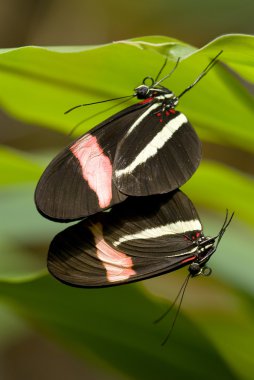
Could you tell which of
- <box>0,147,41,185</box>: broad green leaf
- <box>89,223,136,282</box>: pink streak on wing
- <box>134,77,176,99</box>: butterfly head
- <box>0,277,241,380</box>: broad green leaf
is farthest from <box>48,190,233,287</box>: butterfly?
<box>0,147,41,185</box>: broad green leaf

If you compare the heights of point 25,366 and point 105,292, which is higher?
point 105,292

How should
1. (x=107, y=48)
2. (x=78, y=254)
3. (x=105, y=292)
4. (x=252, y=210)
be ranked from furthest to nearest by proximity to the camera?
(x=252, y=210), (x=105, y=292), (x=107, y=48), (x=78, y=254)

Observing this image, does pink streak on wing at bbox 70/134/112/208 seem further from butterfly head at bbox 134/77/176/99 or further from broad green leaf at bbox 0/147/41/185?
broad green leaf at bbox 0/147/41/185

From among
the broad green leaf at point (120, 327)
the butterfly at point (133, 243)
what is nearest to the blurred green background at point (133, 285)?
the broad green leaf at point (120, 327)

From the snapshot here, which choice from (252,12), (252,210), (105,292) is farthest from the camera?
(252,12)

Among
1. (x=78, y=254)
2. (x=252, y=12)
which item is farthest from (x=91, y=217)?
(x=252, y=12)

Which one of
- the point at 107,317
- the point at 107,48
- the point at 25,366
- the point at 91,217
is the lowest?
the point at 25,366

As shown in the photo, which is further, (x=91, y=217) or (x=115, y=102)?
(x=115, y=102)

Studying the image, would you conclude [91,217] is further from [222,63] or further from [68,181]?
[222,63]

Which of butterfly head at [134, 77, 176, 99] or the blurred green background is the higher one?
butterfly head at [134, 77, 176, 99]
